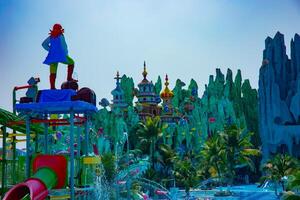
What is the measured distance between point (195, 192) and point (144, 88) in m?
22.6

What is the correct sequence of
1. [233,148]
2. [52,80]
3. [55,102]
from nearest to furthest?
1. [55,102]
2. [52,80]
3. [233,148]

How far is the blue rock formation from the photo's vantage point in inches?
2233

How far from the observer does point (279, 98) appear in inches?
2315

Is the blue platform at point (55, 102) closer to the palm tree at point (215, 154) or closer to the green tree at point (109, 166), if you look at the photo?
the green tree at point (109, 166)

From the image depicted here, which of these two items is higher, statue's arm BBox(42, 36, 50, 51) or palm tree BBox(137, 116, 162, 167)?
statue's arm BBox(42, 36, 50, 51)

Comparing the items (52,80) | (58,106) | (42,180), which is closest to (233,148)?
(52,80)

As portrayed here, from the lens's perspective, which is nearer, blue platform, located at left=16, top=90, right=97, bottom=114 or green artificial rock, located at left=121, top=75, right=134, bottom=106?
blue platform, located at left=16, top=90, right=97, bottom=114

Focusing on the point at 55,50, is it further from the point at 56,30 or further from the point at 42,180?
the point at 42,180

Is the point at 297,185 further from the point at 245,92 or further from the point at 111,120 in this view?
the point at 245,92

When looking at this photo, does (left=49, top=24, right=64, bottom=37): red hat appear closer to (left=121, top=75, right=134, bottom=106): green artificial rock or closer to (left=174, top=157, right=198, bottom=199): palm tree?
(left=174, top=157, right=198, bottom=199): palm tree

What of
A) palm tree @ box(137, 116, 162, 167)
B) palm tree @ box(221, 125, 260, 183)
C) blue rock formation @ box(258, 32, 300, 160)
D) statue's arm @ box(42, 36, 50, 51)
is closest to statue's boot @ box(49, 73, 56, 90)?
statue's arm @ box(42, 36, 50, 51)

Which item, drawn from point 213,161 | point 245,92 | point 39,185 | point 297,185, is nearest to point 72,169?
point 39,185

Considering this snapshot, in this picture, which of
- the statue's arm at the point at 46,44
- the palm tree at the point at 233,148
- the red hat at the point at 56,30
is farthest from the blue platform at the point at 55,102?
the palm tree at the point at 233,148

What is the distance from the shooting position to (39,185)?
47.3ft
